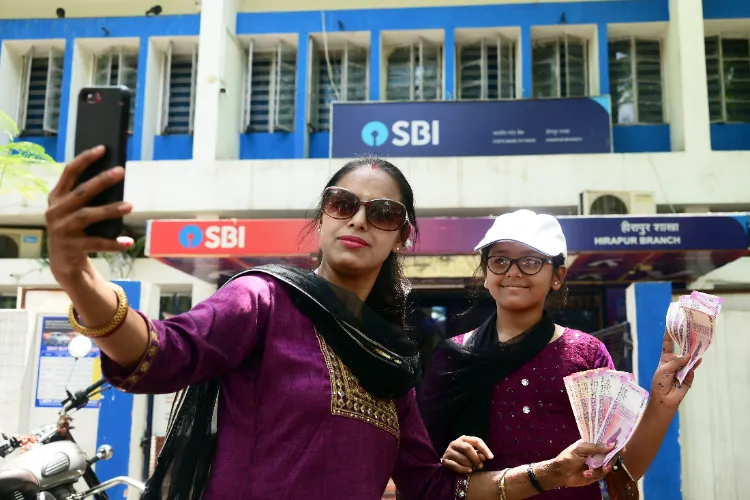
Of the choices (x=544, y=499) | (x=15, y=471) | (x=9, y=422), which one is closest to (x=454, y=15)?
(x=9, y=422)

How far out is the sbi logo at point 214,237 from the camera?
7863 millimetres

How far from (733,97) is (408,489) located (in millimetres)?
11672

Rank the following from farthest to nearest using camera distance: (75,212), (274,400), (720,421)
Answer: (720,421) < (274,400) < (75,212)

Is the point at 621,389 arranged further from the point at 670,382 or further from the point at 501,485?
the point at 501,485

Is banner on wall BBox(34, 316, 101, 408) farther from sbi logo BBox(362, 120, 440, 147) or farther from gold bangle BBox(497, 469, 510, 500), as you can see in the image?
gold bangle BBox(497, 469, 510, 500)

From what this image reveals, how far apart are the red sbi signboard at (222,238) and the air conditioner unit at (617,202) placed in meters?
3.79

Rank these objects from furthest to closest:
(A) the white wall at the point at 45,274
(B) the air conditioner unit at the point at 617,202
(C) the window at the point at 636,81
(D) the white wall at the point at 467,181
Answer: (C) the window at the point at 636,81 → (A) the white wall at the point at 45,274 → (D) the white wall at the point at 467,181 → (B) the air conditioner unit at the point at 617,202

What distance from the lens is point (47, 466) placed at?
14.3 feet

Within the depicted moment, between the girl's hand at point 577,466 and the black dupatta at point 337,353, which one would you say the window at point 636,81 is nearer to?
the girl's hand at point 577,466

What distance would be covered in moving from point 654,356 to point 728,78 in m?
7.51

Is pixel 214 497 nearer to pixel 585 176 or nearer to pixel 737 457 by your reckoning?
pixel 737 457

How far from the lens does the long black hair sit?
1.84 metres

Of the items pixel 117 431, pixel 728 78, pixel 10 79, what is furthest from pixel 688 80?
pixel 10 79

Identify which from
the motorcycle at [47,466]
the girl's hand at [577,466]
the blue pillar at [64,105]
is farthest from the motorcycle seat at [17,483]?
the blue pillar at [64,105]
